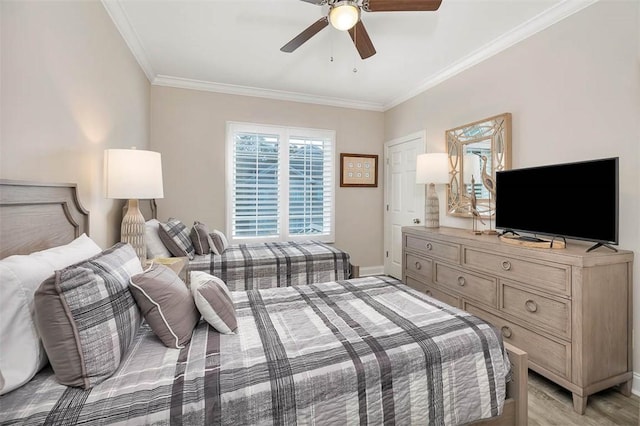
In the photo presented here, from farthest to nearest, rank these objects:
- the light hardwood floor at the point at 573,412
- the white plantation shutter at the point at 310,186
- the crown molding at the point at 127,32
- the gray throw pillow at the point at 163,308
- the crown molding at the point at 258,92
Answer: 1. the white plantation shutter at the point at 310,186
2. the crown molding at the point at 258,92
3. the crown molding at the point at 127,32
4. the light hardwood floor at the point at 573,412
5. the gray throw pillow at the point at 163,308

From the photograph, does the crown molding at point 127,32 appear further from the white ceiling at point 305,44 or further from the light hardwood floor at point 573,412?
the light hardwood floor at point 573,412

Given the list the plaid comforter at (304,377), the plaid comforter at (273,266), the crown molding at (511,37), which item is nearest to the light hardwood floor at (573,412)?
the plaid comforter at (304,377)

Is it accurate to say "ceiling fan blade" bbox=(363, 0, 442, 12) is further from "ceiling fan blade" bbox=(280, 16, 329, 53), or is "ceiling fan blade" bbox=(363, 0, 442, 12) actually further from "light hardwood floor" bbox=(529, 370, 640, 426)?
"light hardwood floor" bbox=(529, 370, 640, 426)

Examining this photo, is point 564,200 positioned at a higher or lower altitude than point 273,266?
higher

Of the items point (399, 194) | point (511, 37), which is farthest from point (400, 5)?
point (399, 194)

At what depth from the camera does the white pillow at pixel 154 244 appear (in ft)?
8.34

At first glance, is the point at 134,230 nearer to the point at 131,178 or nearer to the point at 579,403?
the point at 131,178

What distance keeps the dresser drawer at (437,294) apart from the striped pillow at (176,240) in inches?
93.6

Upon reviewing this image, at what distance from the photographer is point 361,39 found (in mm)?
2170

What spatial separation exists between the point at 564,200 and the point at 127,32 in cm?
378

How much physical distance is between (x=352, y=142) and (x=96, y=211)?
3423 mm

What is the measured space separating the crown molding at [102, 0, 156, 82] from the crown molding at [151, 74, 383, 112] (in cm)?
28

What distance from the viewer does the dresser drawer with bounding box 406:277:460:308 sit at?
2.66m

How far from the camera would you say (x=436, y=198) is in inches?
133
